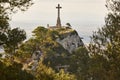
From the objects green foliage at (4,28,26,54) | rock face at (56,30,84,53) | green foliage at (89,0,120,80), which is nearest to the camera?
green foliage at (4,28,26,54)

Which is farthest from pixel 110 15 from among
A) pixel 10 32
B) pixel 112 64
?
pixel 10 32

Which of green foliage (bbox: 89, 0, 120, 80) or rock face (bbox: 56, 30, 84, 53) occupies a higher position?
green foliage (bbox: 89, 0, 120, 80)

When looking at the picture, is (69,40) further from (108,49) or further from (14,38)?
(14,38)

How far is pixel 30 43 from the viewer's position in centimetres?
10894

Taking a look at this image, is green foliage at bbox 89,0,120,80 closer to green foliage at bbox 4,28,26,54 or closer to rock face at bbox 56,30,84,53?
green foliage at bbox 4,28,26,54

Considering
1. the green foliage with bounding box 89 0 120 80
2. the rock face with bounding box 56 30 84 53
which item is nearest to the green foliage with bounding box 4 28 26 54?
the green foliage with bounding box 89 0 120 80

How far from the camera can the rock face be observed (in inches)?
5212

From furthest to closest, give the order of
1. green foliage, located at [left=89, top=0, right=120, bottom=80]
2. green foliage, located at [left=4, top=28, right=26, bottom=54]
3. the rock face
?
the rock face
green foliage, located at [left=89, top=0, right=120, bottom=80]
green foliage, located at [left=4, top=28, right=26, bottom=54]

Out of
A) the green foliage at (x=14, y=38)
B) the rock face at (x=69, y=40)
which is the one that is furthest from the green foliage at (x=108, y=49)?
the rock face at (x=69, y=40)

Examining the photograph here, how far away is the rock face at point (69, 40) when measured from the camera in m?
132

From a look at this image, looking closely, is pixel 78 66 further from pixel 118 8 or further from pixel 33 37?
pixel 118 8

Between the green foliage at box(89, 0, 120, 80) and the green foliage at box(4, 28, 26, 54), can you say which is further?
the green foliage at box(89, 0, 120, 80)

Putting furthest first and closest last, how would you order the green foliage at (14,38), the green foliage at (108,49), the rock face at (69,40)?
the rock face at (69,40), the green foliage at (108,49), the green foliage at (14,38)

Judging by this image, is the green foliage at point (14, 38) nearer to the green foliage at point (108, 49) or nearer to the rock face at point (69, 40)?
the green foliage at point (108, 49)
